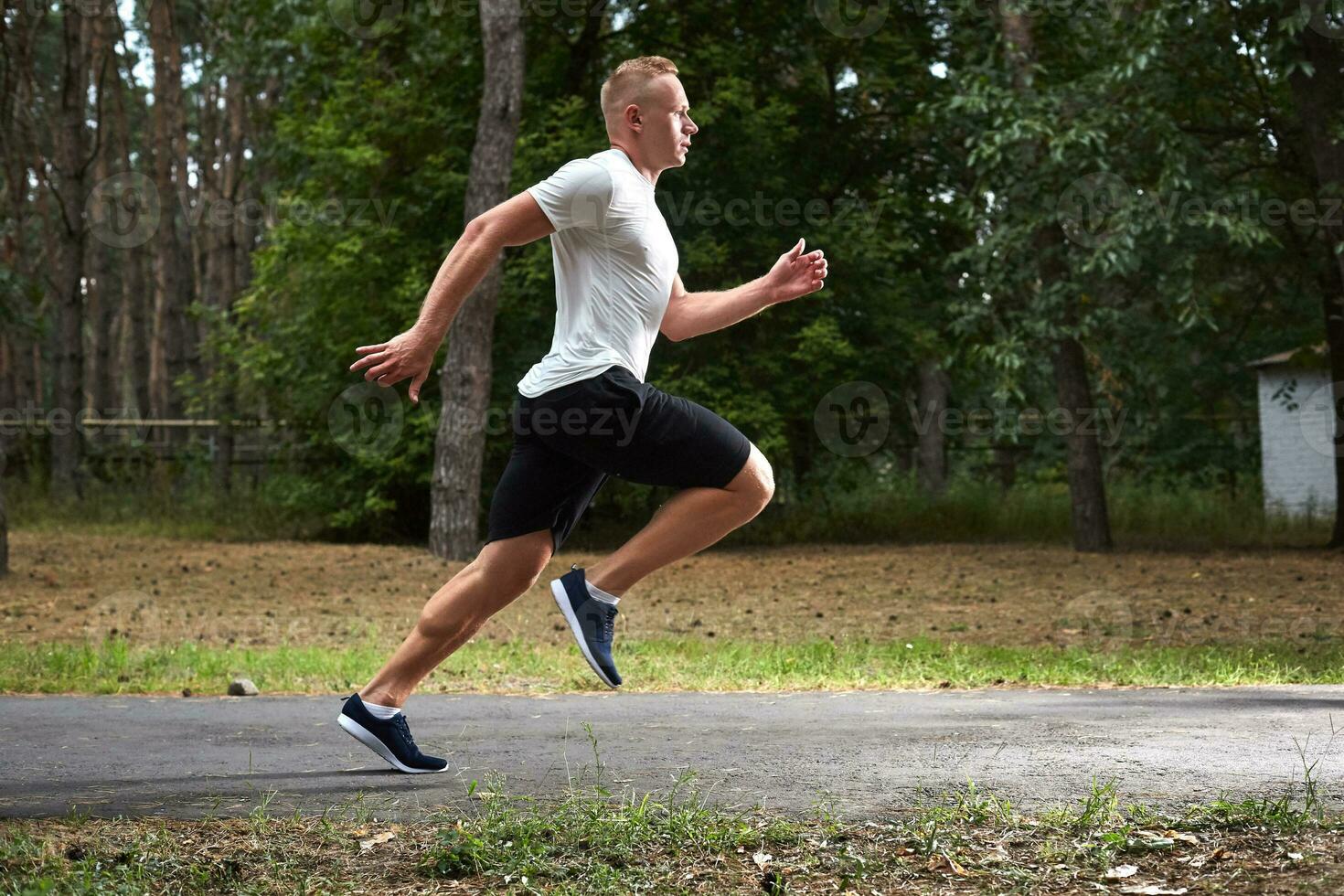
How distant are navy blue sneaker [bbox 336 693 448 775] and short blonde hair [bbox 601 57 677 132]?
A: 6.71 feet

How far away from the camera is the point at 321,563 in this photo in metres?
17.0

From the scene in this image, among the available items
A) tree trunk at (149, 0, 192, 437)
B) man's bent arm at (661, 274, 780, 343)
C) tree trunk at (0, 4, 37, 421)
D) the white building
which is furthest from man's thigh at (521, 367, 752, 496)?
tree trunk at (149, 0, 192, 437)

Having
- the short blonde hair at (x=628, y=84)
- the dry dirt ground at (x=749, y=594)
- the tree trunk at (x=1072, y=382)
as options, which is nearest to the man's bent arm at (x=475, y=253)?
the short blonde hair at (x=628, y=84)

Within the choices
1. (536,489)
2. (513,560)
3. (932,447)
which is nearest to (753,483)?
(536,489)

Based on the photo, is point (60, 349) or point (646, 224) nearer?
point (646, 224)

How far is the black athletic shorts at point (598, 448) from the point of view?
4418mm

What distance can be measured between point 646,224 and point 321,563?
43.2 feet

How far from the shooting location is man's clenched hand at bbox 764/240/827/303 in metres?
4.86

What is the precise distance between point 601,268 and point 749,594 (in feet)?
33.5

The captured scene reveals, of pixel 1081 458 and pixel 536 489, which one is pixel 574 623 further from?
pixel 1081 458

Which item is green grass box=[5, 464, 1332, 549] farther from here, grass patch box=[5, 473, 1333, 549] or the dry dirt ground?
the dry dirt ground

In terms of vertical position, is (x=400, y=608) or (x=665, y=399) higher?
(x=665, y=399)

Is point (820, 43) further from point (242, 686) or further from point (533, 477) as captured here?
point (533, 477)

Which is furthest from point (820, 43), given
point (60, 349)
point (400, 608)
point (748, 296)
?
point (748, 296)
